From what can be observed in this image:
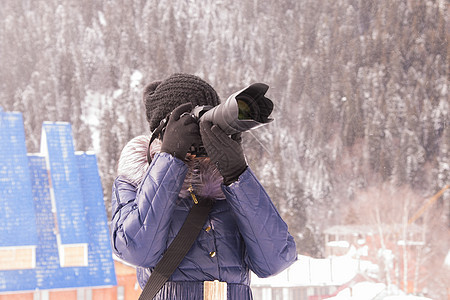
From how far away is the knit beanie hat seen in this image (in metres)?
0.80

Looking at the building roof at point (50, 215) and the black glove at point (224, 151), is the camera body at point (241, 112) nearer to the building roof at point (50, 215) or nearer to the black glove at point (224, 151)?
the black glove at point (224, 151)

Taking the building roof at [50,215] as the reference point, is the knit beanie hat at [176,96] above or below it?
above

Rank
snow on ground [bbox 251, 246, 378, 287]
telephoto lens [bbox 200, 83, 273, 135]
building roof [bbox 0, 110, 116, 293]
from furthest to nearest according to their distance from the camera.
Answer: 1. snow on ground [bbox 251, 246, 378, 287]
2. building roof [bbox 0, 110, 116, 293]
3. telephoto lens [bbox 200, 83, 273, 135]

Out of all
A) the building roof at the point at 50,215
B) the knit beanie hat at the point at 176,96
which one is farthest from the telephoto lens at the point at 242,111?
the building roof at the point at 50,215

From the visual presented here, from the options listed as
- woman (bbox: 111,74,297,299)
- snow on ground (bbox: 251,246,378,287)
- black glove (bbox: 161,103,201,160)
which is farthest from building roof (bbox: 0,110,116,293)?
black glove (bbox: 161,103,201,160)

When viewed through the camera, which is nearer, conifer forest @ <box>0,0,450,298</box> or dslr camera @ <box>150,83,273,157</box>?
dslr camera @ <box>150,83,273,157</box>

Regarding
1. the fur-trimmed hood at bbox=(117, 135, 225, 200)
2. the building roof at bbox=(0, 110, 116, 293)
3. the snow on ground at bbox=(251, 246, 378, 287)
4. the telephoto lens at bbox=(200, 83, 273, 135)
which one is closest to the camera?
the telephoto lens at bbox=(200, 83, 273, 135)

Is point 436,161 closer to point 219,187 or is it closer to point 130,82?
point 130,82

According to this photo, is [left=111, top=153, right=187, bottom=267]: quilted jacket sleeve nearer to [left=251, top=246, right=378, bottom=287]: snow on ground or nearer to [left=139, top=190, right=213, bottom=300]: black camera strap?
[left=139, top=190, right=213, bottom=300]: black camera strap

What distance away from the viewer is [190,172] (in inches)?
31.0

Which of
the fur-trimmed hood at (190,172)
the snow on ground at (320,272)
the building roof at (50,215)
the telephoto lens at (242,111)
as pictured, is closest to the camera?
the telephoto lens at (242,111)

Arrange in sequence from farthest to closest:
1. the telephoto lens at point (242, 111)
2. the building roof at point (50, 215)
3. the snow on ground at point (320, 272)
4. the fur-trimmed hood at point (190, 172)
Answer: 1. the snow on ground at point (320, 272)
2. the building roof at point (50, 215)
3. the fur-trimmed hood at point (190, 172)
4. the telephoto lens at point (242, 111)

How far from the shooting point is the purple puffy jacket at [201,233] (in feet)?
2.31

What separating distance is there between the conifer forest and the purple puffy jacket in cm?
173
